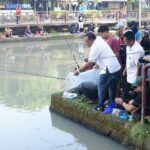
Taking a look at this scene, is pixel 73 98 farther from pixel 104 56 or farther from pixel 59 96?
pixel 104 56

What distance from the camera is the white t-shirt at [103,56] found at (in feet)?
26.3

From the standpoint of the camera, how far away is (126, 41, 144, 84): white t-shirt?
7550 mm

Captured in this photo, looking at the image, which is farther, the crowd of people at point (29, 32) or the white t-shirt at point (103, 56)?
the crowd of people at point (29, 32)

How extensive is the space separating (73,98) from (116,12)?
Result: 2861 centimetres

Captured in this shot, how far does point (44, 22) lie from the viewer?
1257 inches

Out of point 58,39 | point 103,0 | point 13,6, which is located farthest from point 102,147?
point 103,0

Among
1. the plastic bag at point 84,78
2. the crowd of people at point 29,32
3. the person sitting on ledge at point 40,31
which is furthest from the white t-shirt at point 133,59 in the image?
the person sitting on ledge at point 40,31

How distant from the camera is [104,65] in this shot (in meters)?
8.13

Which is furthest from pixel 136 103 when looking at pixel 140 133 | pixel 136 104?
pixel 140 133

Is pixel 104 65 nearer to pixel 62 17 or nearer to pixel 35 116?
pixel 35 116

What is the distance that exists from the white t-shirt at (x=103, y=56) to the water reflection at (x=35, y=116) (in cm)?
124

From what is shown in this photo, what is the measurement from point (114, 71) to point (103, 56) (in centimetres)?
33

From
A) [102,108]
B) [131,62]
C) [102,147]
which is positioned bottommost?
[102,147]

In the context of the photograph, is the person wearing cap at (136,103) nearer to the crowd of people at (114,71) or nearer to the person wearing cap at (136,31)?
the crowd of people at (114,71)
